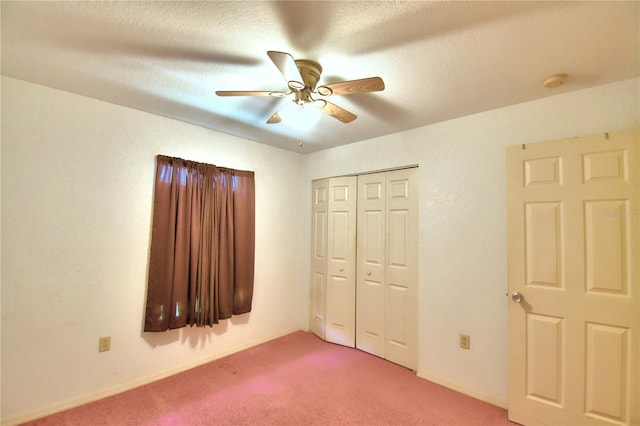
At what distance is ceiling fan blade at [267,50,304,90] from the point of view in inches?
49.9

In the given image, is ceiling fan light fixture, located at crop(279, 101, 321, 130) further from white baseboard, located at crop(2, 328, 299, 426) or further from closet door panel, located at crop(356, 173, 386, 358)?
white baseboard, located at crop(2, 328, 299, 426)

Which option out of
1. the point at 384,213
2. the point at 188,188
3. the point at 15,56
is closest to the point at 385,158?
the point at 384,213

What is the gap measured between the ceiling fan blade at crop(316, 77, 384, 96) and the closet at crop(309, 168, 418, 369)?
143 centimetres

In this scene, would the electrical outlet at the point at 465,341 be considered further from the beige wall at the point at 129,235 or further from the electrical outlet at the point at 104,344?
the electrical outlet at the point at 104,344

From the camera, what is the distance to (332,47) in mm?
1513

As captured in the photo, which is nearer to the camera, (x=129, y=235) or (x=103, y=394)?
(x=103, y=394)

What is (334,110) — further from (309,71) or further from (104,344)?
(104,344)

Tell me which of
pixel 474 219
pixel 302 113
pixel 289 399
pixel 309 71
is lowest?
pixel 289 399

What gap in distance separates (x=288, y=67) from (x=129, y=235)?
6.52 feet

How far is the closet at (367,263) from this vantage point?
276 cm

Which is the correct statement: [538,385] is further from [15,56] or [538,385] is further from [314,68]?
[15,56]

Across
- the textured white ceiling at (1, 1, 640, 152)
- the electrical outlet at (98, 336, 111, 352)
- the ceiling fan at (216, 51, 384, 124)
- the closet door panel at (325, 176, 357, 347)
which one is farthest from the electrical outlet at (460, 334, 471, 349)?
the electrical outlet at (98, 336, 111, 352)

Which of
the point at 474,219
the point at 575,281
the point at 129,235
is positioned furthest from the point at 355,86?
the point at 129,235

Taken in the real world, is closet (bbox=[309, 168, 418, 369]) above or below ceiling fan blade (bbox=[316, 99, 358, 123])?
below
